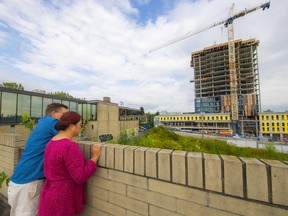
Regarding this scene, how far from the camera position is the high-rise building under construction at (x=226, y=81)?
6456 cm

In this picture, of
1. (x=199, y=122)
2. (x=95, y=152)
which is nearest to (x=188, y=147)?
(x=95, y=152)

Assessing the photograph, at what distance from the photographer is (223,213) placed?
42.3 inches

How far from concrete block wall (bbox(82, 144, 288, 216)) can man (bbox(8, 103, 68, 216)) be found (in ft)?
2.17

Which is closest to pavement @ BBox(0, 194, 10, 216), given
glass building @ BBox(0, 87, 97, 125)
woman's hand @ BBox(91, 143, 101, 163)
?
woman's hand @ BBox(91, 143, 101, 163)

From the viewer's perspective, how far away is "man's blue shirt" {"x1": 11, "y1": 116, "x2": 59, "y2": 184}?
179cm

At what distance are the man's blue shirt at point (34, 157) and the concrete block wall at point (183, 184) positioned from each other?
0.69m

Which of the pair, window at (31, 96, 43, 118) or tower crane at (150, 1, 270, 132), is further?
tower crane at (150, 1, 270, 132)

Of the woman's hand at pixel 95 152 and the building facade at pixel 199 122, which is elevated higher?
the woman's hand at pixel 95 152

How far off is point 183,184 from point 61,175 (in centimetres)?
121

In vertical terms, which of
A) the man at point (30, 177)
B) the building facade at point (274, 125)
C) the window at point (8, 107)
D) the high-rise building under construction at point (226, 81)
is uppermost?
the high-rise building under construction at point (226, 81)

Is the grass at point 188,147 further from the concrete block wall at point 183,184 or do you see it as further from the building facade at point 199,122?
the building facade at point 199,122

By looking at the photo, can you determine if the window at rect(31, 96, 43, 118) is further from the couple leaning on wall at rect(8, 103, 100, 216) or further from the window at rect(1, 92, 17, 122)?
the couple leaning on wall at rect(8, 103, 100, 216)

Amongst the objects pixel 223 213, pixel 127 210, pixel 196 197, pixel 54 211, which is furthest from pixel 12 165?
pixel 223 213

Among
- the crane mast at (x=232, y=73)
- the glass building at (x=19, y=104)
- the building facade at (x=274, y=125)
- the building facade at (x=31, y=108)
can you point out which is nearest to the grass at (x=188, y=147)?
the building facade at (x=31, y=108)
